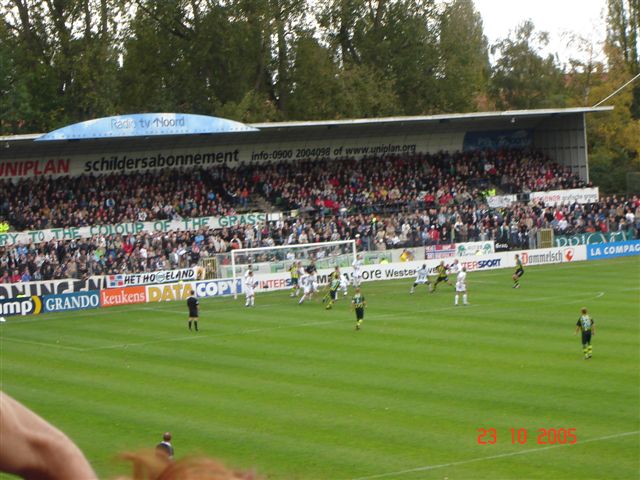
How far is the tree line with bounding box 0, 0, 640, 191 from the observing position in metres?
70.8

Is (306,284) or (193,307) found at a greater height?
(306,284)

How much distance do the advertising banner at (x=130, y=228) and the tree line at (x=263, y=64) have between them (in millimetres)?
14253

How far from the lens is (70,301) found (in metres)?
44.8

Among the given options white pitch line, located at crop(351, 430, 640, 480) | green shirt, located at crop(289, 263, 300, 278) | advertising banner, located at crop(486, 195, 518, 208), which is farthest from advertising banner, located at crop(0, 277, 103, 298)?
white pitch line, located at crop(351, 430, 640, 480)

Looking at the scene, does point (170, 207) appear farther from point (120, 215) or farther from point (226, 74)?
point (226, 74)

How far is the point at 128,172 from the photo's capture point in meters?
62.2

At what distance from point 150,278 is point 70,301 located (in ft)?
16.0

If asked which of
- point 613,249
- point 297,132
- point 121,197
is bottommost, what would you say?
point 613,249

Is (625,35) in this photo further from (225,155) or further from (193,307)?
(193,307)

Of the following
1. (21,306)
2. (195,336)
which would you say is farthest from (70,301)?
(195,336)

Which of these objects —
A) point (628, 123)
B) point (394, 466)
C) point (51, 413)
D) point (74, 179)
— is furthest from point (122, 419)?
point (628, 123)

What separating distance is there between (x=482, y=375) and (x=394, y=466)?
8.58 meters

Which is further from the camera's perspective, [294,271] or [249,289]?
[294,271]
